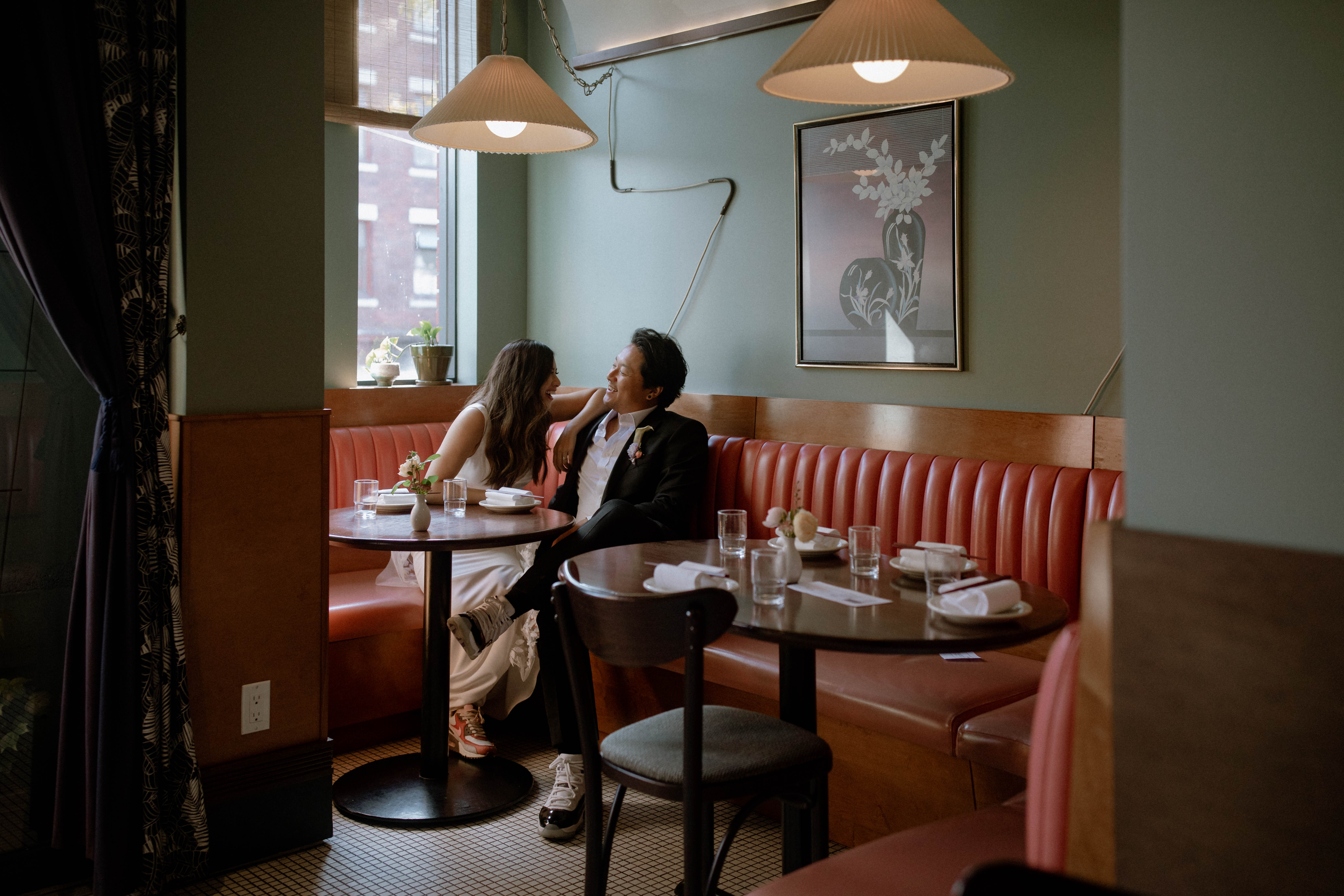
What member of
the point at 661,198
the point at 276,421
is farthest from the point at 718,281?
the point at 276,421

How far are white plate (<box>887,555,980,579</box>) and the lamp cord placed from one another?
7.45ft

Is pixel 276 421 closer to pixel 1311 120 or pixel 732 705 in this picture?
pixel 732 705

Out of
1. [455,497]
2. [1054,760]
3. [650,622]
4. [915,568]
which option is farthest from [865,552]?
[455,497]

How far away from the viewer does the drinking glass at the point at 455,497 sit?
3266 mm

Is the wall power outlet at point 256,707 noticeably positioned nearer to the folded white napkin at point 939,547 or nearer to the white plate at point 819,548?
the white plate at point 819,548

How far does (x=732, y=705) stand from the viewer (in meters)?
3.25

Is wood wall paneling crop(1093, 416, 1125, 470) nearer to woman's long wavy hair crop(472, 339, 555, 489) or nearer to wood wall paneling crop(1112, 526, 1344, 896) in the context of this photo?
woman's long wavy hair crop(472, 339, 555, 489)

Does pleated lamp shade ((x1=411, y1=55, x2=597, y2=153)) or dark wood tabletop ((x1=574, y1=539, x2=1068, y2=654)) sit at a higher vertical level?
pleated lamp shade ((x1=411, y1=55, x2=597, y2=153))

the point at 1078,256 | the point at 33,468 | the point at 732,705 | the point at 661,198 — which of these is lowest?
the point at 732,705

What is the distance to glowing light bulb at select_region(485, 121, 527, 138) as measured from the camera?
3102mm

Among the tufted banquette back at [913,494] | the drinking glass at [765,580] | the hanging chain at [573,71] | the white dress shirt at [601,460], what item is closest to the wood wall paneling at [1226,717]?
the drinking glass at [765,580]

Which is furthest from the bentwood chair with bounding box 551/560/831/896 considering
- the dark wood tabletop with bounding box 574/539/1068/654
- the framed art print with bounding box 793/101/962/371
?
the framed art print with bounding box 793/101/962/371

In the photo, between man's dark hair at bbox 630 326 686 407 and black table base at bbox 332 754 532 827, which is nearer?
black table base at bbox 332 754 532 827

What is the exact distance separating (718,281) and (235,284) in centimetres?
217
